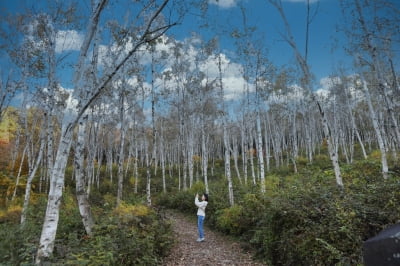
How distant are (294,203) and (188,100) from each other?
52.4 feet

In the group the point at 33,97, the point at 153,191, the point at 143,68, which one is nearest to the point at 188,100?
the point at 143,68

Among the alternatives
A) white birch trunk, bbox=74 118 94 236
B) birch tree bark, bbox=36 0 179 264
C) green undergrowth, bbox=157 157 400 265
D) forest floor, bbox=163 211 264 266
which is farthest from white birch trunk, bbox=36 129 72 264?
green undergrowth, bbox=157 157 400 265

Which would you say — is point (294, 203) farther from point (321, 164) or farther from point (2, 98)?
point (321, 164)

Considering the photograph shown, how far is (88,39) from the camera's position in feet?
16.8

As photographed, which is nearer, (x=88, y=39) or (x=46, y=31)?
(x=88, y=39)

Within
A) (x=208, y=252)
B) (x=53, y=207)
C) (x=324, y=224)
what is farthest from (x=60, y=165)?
(x=324, y=224)

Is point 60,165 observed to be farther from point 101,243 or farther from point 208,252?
point 208,252

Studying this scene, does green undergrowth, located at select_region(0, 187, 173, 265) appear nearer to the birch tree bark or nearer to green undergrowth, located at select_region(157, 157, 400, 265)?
the birch tree bark

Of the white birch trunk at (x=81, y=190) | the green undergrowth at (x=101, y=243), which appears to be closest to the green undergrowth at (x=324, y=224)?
the green undergrowth at (x=101, y=243)

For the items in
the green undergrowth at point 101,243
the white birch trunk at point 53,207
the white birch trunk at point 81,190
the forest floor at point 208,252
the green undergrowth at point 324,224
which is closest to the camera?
the white birch trunk at point 53,207

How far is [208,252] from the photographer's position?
7.02 m

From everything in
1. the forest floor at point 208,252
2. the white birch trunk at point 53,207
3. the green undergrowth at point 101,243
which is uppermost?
the white birch trunk at point 53,207

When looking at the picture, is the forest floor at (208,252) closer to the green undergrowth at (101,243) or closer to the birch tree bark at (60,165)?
the green undergrowth at (101,243)

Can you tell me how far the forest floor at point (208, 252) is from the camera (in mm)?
6223
